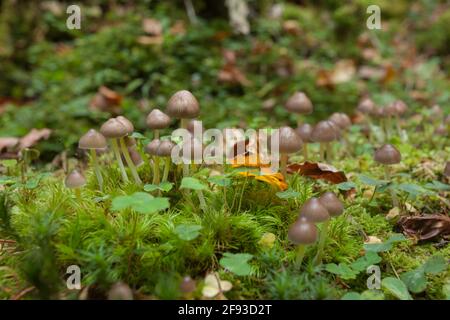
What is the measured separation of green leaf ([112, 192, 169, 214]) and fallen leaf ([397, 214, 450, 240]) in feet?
5.27

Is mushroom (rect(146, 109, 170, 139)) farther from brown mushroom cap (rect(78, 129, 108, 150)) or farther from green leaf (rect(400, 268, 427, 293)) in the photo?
green leaf (rect(400, 268, 427, 293))

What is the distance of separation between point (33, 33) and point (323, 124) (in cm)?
571

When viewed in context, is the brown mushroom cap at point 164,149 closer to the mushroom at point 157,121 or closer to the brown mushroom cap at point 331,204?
the mushroom at point 157,121

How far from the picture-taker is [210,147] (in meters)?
3.10

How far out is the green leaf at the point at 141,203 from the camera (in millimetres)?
2234

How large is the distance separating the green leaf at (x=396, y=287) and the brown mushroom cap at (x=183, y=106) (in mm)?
1464

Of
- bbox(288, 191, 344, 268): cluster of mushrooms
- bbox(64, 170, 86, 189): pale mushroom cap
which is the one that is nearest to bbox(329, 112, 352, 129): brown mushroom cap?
bbox(288, 191, 344, 268): cluster of mushrooms

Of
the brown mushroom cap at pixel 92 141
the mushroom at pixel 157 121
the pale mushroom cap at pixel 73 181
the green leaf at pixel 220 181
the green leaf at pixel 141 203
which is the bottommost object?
the green leaf at pixel 141 203

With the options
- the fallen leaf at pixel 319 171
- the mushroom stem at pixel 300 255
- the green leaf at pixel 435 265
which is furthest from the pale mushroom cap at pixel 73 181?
the green leaf at pixel 435 265

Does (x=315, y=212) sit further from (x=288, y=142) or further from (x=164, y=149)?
(x=164, y=149)

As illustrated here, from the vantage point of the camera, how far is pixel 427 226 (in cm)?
288

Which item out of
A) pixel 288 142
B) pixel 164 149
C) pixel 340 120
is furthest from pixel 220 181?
pixel 340 120

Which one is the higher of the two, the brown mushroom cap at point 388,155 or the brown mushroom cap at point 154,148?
the brown mushroom cap at point 154,148
